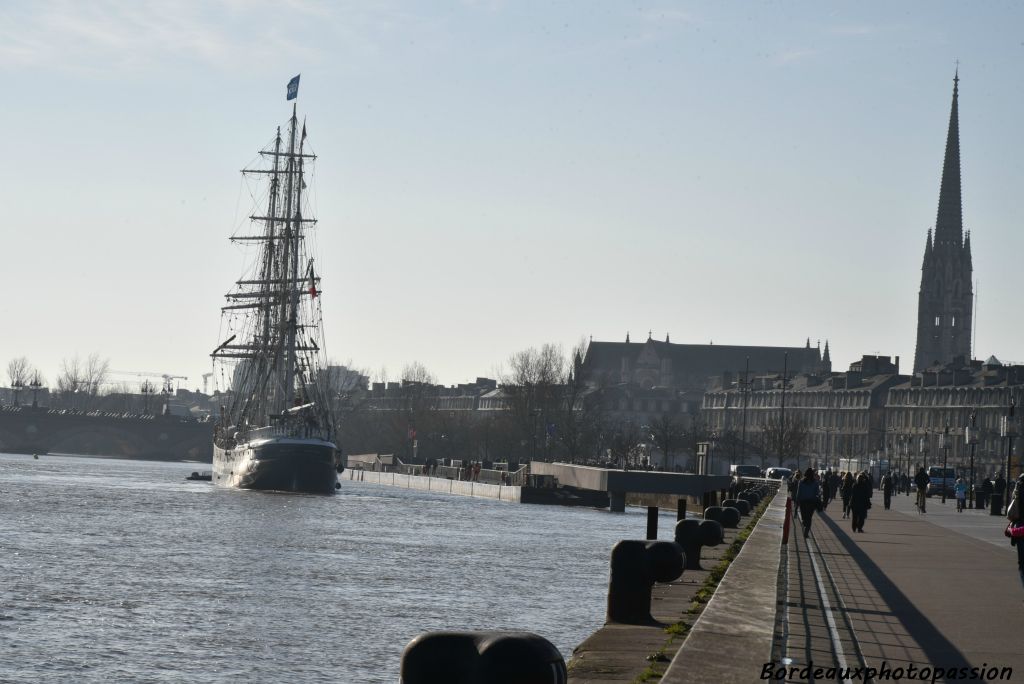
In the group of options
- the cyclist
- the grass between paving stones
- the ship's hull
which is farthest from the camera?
the ship's hull

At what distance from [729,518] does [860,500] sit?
20.9 feet

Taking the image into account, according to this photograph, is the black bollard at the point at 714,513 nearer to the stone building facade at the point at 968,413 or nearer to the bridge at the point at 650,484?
the bridge at the point at 650,484

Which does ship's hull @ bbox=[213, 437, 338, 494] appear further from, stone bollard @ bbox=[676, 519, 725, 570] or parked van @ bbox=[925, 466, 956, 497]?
stone bollard @ bbox=[676, 519, 725, 570]

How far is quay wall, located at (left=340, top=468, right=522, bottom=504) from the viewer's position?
120 meters

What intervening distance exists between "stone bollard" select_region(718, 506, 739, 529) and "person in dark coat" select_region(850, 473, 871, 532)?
558cm

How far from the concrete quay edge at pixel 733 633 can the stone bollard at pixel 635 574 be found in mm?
633

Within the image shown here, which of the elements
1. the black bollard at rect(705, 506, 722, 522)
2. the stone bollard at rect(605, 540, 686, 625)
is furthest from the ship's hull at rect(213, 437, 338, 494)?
the stone bollard at rect(605, 540, 686, 625)

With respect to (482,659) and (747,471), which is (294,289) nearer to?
(747,471)

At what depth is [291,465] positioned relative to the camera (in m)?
107

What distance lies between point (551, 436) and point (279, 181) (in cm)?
3680

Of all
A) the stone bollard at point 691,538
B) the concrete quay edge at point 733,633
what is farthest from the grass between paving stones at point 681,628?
the stone bollard at point 691,538

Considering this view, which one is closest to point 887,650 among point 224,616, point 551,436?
point 224,616

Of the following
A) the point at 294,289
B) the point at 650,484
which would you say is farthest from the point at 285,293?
the point at 650,484

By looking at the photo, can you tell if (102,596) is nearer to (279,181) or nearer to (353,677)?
(353,677)
